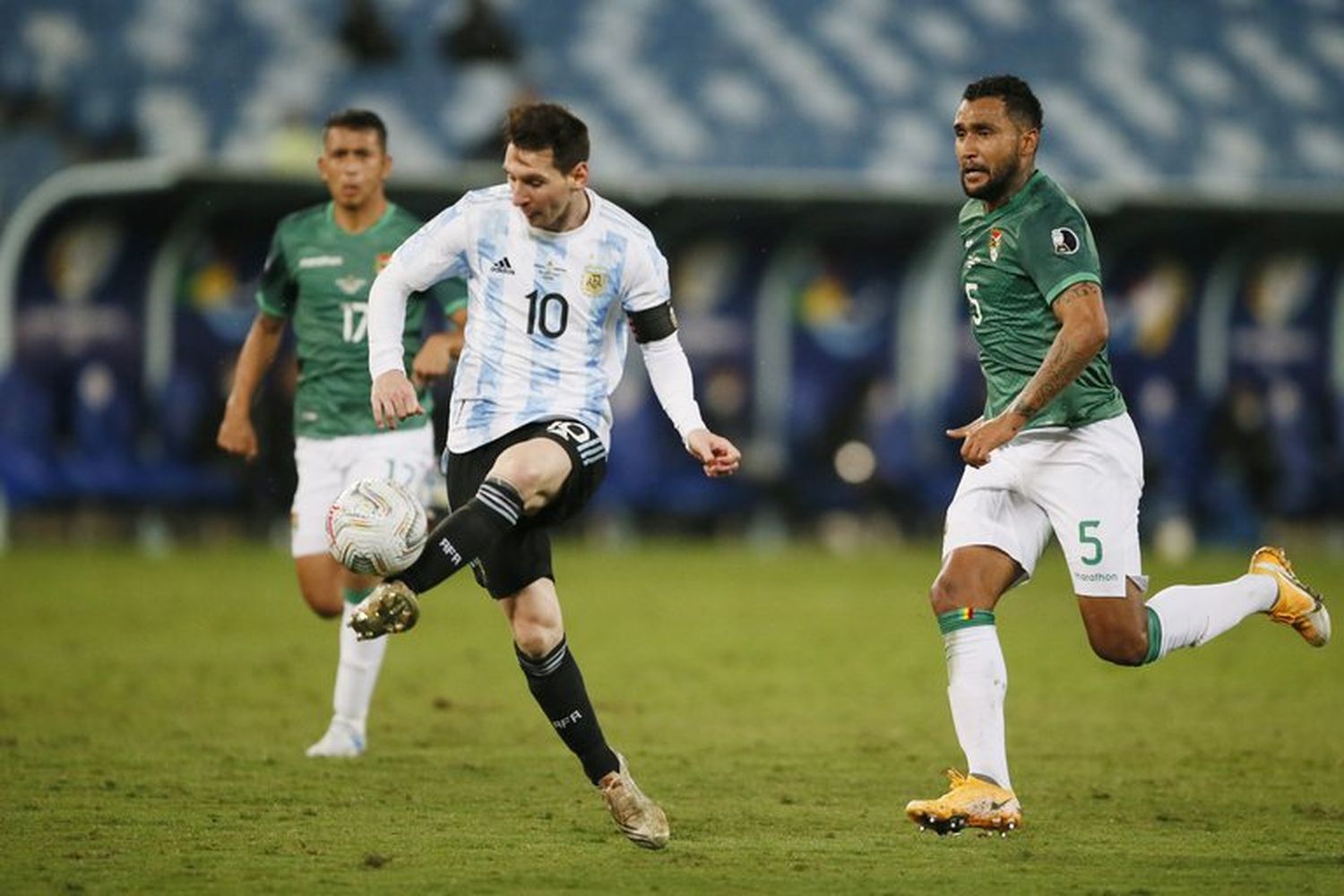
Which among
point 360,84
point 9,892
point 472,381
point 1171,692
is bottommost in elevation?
point 9,892

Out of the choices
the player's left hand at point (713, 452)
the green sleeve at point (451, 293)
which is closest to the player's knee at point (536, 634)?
the player's left hand at point (713, 452)

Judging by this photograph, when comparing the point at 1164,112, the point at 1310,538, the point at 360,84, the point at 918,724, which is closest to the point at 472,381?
the point at 918,724

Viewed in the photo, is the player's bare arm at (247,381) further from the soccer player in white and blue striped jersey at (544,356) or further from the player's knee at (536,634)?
the player's knee at (536,634)

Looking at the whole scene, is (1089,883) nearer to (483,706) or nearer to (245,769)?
(245,769)

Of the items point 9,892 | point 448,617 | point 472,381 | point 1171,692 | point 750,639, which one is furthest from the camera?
point 448,617

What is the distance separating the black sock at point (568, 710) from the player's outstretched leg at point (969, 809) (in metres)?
1.08

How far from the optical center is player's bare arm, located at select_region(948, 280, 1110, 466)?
7121 millimetres

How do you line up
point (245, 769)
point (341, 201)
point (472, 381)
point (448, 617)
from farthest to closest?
point (448, 617), point (341, 201), point (245, 769), point (472, 381)

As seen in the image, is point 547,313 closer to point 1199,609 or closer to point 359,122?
point 1199,609

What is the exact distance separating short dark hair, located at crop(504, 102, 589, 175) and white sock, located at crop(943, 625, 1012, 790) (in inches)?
79.8

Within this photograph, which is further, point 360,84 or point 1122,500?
point 360,84

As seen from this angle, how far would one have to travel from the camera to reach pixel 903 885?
6.46 metres

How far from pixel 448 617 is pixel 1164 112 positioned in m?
15.8

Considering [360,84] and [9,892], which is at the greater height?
[360,84]
